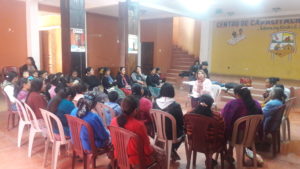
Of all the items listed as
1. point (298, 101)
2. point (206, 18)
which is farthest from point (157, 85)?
point (206, 18)

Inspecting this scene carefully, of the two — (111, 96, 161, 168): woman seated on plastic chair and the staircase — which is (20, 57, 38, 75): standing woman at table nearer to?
(111, 96, 161, 168): woman seated on plastic chair

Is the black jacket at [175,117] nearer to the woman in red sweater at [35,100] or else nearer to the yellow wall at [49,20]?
the woman in red sweater at [35,100]

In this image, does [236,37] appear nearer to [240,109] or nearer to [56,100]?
[240,109]

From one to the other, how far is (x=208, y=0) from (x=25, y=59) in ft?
19.8

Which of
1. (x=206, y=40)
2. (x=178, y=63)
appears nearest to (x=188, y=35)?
(x=178, y=63)

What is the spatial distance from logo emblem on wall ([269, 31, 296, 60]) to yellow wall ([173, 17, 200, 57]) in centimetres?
391

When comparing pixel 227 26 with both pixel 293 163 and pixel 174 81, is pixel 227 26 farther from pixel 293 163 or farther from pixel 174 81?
pixel 293 163

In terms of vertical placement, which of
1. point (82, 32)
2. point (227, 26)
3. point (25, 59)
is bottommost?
point (25, 59)

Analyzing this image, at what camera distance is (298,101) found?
708 centimetres

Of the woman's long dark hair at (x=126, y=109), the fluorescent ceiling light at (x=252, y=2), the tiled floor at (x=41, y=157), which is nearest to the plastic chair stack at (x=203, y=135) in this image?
the tiled floor at (x=41, y=157)

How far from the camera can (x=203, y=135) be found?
8.61 ft

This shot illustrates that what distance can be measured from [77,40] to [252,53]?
272 inches

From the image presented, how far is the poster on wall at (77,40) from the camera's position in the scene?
18.5 ft

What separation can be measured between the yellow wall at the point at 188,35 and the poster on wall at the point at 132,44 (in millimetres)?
4706
